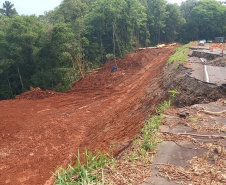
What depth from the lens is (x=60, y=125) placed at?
31.3 feet

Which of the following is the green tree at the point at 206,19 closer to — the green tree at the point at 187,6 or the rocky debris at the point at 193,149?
the green tree at the point at 187,6

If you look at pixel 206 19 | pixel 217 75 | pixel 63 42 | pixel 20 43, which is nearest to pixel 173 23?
pixel 206 19

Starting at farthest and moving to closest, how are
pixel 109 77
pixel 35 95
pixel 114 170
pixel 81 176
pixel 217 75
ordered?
pixel 109 77 → pixel 35 95 → pixel 217 75 → pixel 114 170 → pixel 81 176

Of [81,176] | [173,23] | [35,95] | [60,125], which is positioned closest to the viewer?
[81,176]

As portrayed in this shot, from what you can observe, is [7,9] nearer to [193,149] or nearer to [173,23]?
[173,23]

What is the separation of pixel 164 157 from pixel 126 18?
23.0 m

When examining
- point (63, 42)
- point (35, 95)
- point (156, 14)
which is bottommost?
point (35, 95)

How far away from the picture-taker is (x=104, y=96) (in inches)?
540

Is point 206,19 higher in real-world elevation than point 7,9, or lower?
lower

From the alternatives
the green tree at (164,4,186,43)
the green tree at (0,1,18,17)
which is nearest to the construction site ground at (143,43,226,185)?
the green tree at (164,4,186,43)

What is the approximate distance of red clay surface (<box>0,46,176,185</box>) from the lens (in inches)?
268

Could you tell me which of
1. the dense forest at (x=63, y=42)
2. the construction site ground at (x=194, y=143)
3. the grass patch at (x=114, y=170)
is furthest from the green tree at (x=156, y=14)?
the grass patch at (x=114, y=170)

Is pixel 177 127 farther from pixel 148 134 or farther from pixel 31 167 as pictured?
pixel 31 167

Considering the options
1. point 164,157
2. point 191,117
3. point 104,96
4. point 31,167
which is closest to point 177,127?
point 191,117
